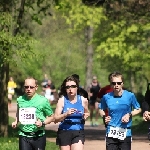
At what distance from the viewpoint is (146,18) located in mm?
25828

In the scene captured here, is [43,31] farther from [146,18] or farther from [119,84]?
[119,84]

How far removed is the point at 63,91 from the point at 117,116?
0.94 meters

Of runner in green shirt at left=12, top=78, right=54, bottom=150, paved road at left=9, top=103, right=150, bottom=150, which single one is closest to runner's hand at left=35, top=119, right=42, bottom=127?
runner in green shirt at left=12, top=78, right=54, bottom=150

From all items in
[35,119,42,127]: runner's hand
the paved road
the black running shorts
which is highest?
[35,119,42,127]: runner's hand

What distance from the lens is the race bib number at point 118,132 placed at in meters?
11.9

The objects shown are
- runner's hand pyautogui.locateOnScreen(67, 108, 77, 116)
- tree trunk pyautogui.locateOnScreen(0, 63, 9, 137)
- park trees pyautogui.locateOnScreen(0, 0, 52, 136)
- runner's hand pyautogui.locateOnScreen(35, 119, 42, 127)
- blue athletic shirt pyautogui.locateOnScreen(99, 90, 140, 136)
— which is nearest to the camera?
runner's hand pyautogui.locateOnScreen(35, 119, 42, 127)

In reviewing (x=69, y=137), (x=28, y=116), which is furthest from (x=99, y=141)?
(x=28, y=116)

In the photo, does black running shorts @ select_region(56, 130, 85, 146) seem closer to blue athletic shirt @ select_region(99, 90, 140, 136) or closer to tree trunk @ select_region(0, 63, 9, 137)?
blue athletic shirt @ select_region(99, 90, 140, 136)

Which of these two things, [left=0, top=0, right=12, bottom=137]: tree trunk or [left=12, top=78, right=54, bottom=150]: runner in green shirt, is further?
[left=0, top=0, right=12, bottom=137]: tree trunk

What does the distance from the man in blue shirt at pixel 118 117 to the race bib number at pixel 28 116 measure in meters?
1.15

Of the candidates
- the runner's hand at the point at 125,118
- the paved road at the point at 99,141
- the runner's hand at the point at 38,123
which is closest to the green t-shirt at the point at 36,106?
the runner's hand at the point at 38,123

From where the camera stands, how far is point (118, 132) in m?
A: 11.9

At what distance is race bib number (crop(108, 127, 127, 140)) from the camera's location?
11.9 m

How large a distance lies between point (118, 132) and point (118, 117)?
267 mm
